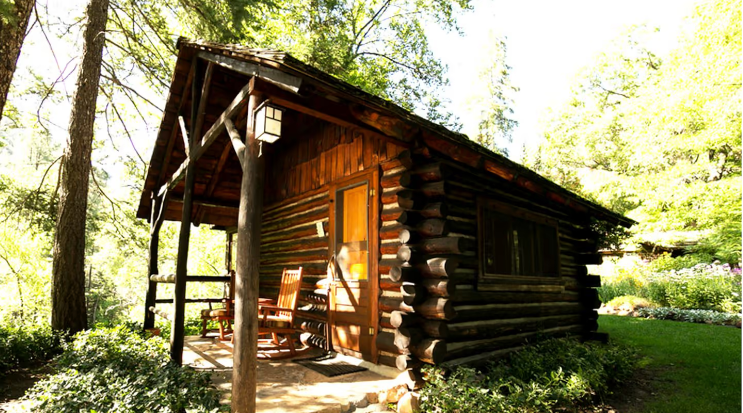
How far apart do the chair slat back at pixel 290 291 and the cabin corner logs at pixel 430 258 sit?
1.43 ft

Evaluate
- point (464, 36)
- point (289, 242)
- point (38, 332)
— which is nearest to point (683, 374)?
point (289, 242)

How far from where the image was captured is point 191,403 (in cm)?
335

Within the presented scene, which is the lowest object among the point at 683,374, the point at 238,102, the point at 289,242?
the point at 683,374

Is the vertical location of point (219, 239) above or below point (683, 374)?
above

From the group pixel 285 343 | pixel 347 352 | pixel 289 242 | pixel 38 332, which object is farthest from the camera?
pixel 289 242

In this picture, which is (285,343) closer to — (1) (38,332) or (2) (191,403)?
(2) (191,403)

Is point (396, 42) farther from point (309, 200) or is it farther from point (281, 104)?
point (281, 104)

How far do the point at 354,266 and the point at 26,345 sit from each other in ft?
16.9

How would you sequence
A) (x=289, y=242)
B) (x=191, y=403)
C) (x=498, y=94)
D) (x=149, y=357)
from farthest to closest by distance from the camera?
(x=498, y=94) → (x=289, y=242) → (x=149, y=357) → (x=191, y=403)

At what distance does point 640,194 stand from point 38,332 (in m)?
16.9

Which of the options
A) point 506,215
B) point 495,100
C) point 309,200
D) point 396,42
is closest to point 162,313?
point 309,200

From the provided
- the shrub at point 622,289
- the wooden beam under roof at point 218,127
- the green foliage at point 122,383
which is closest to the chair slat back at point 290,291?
the green foliage at point 122,383

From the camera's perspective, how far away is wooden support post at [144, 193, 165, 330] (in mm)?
7145

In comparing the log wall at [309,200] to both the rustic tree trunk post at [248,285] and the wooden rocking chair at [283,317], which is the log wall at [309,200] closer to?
the wooden rocking chair at [283,317]
